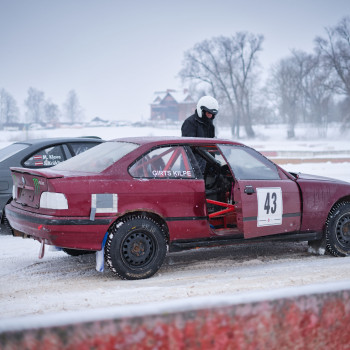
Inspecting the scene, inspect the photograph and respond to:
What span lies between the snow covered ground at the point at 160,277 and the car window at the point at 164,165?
1.08m

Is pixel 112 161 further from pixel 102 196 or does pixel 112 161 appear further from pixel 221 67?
pixel 221 67

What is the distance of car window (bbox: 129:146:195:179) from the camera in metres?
5.64

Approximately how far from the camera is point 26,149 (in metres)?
8.30

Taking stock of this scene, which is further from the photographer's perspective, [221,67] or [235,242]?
[221,67]

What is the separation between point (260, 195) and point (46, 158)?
12.6ft

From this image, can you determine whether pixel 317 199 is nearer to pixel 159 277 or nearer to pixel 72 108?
pixel 159 277

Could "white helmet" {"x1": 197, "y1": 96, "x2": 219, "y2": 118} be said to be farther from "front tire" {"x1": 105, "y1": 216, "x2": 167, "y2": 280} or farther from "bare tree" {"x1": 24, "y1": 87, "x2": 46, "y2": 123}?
"bare tree" {"x1": 24, "y1": 87, "x2": 46, "y2": 123}

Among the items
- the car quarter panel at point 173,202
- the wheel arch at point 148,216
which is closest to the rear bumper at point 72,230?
the wheel arch at point 148,216

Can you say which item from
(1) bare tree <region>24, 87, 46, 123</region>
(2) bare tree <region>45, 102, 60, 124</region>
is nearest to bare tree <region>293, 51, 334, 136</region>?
(2) bare tree <region>45, 102, 60, 124</region>

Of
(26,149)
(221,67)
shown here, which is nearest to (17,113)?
(221,67)

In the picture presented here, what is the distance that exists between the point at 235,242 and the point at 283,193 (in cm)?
83

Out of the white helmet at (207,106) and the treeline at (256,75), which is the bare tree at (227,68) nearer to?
the treeline at (256,75)

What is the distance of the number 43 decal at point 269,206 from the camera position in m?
6.01

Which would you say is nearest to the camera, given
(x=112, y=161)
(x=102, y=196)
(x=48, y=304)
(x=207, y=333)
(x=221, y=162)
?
(x=207, y=333)
